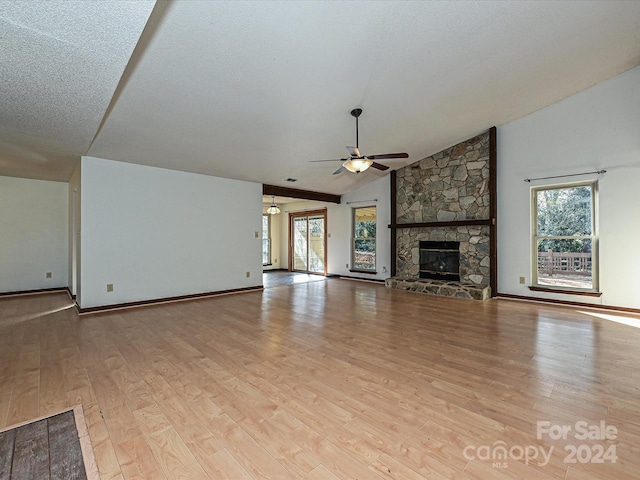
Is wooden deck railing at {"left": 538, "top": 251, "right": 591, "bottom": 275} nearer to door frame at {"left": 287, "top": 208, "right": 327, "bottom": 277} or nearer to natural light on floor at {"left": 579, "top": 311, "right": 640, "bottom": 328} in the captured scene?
natural light on floor at {"left": 579, "top": 311, "right": 640, "bottom": 328}

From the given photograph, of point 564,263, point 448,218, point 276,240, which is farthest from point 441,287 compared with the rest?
point 276,240

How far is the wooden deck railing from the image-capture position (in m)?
4.93

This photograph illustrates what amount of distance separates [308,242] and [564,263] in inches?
262

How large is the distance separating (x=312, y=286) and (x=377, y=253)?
194cm

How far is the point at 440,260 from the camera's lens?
6516 mm

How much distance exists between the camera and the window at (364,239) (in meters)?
7.90

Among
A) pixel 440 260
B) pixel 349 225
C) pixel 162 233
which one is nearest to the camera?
pixel 162 233

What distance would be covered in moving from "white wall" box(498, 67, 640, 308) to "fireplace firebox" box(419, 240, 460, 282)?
93 cm

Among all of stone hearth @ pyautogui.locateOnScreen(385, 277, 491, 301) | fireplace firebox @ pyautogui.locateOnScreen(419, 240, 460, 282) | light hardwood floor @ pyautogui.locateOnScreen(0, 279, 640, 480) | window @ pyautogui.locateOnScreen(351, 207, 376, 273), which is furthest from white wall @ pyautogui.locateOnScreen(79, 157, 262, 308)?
fireplace firebox @ pyautogui.locateOnScreen(419, 240, 460, 282)

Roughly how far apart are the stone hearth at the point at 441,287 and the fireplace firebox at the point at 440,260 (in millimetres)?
237

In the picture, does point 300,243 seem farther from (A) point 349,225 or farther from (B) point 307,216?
(A) point 349,225

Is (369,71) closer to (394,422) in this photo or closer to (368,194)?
(394,422)

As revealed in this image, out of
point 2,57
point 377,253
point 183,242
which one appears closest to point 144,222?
point 183,242

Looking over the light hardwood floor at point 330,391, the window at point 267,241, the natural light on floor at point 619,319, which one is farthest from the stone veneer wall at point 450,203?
the window at point 267,241
